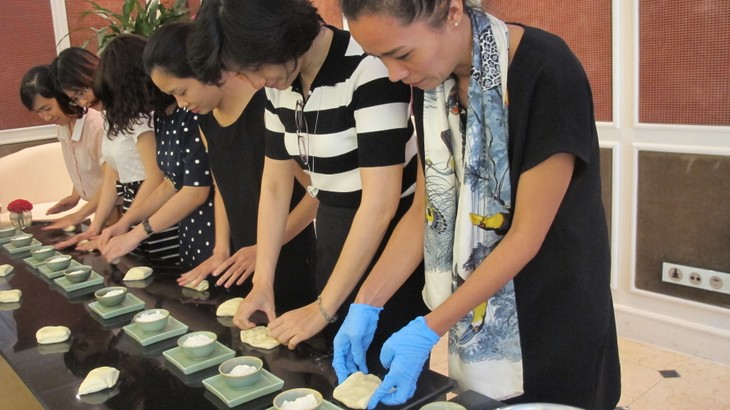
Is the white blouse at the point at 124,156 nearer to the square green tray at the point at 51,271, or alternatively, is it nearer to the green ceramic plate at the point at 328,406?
the square green tray at the point at 51,271

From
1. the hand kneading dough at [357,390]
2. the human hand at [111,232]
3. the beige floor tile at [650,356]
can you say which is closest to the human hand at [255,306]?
the hand kneading dough at [357,390]

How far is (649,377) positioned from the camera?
252 centimetres

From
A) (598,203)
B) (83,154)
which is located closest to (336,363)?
(598,203)

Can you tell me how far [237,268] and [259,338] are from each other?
481 mm

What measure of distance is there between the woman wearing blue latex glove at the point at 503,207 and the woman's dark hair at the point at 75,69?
177cm

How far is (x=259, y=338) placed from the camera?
1278 mm

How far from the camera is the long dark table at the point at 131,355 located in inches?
42.9

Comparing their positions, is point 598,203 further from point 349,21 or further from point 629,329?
point 629,329

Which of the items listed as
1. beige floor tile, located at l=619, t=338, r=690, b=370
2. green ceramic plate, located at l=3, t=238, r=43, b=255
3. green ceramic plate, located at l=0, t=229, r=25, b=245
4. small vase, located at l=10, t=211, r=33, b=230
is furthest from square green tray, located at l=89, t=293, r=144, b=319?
beige floor tile, located at l=619, t=338, r=690, b=370

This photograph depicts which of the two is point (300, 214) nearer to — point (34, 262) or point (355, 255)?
point (355, 255)

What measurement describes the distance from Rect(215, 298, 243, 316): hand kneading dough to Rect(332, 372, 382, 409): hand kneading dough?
1.51 feet

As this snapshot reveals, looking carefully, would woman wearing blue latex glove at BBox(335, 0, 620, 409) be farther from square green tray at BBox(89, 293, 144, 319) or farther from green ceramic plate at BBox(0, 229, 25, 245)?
green ceramic plate at BBox(0, 229, 25, 245)

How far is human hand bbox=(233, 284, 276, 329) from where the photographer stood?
4.51ft

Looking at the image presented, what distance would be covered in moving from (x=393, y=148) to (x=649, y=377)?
1839mm
